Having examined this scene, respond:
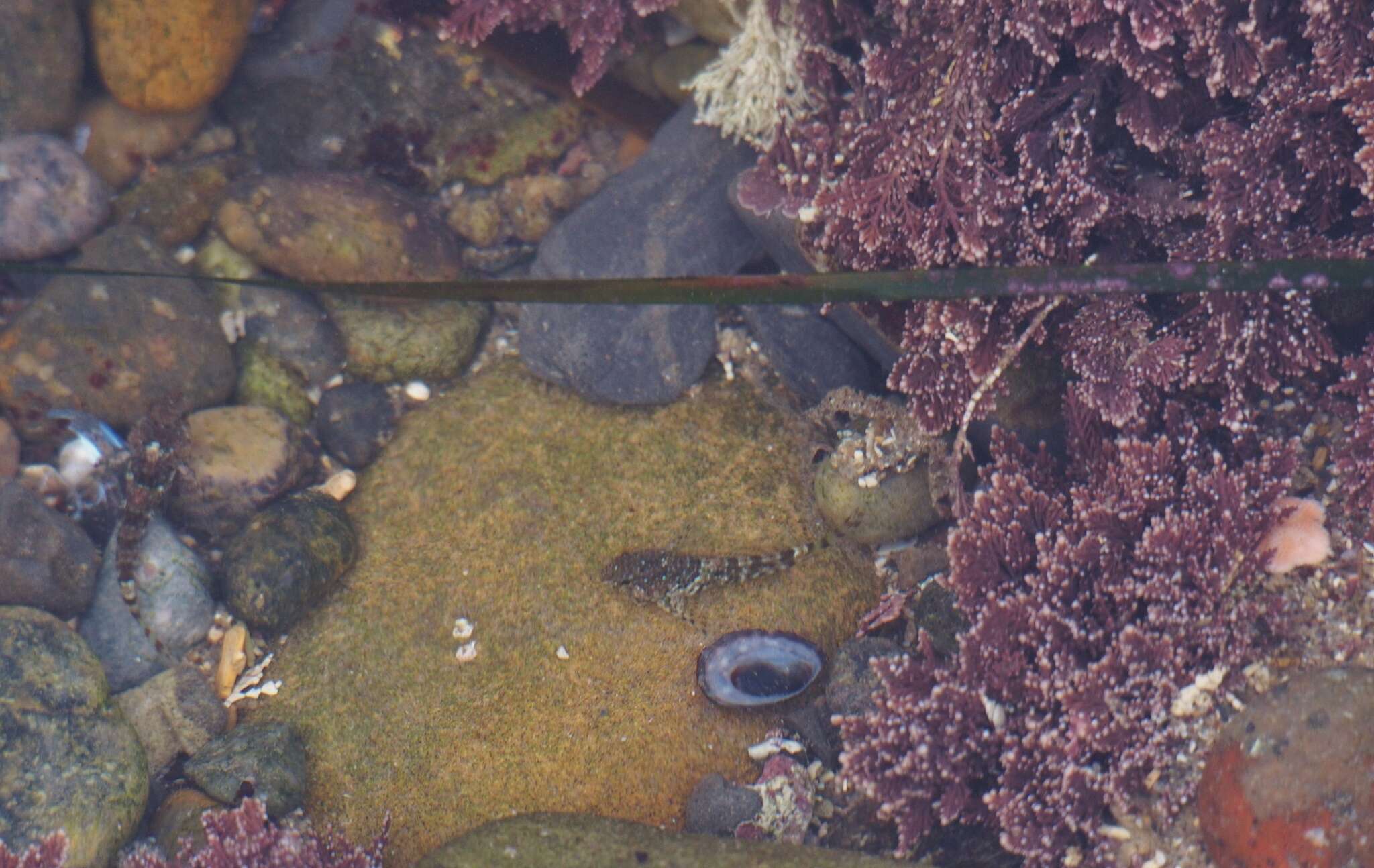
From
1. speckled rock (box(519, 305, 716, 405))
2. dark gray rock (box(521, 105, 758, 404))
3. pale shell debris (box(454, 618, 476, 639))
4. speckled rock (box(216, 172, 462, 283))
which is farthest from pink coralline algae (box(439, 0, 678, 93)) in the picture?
pale shell debris (box(454, 618, 476, 639))

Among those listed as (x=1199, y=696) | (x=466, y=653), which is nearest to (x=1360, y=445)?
(x=1199, y=696)

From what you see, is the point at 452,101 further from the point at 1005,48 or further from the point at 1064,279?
the point at 1064,279

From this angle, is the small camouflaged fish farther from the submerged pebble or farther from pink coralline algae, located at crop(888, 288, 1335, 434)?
pink coralline algae, located at crop(888, 288, 1335, 434)

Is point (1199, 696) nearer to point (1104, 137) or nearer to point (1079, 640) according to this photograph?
point (1079, 640)

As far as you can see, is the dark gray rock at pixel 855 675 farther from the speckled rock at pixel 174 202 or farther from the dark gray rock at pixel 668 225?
the speckled rock at pixel 174 202

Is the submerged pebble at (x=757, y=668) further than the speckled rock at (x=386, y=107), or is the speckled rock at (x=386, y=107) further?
the speckled rock at (x=386, y=107)

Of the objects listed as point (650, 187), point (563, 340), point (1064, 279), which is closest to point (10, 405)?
point (563, 340)

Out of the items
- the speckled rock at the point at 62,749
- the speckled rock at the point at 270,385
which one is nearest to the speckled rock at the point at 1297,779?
the speckled rock at the point at 62,749
